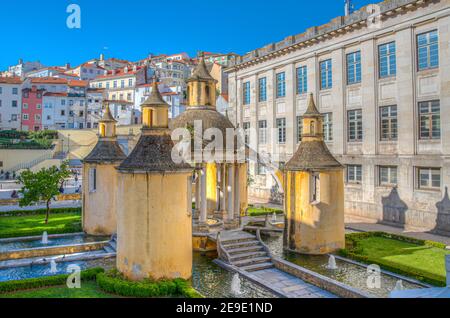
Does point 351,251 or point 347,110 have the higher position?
point 347,110

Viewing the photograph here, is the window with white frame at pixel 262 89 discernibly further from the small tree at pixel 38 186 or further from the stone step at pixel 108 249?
the stone step at pixel 108 249

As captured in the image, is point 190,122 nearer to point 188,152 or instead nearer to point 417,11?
point 188,152

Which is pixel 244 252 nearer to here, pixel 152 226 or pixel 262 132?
pixel 152 226

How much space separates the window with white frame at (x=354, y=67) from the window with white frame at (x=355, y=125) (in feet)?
8.65

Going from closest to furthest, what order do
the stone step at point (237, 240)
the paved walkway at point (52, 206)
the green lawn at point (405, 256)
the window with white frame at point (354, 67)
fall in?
the green lawn at point (405, 256) → the stone step at point (237, 240) → the window with white frame at point (354, 67) → the paved walkway at point (52, 206)

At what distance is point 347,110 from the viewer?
33.1 meters

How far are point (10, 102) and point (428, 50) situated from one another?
7384cm

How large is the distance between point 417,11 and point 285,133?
16.7 m

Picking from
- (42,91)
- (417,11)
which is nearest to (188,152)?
(417,11)

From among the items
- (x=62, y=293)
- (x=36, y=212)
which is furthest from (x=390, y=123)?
(x=36, y=212)

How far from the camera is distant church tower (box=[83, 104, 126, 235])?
24.2 meters

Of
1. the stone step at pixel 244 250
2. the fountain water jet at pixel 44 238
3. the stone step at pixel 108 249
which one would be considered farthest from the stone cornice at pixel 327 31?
the fountain water jet at pixel 44 238

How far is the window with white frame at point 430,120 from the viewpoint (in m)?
26.3

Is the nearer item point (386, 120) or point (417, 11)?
point (417, 11)
